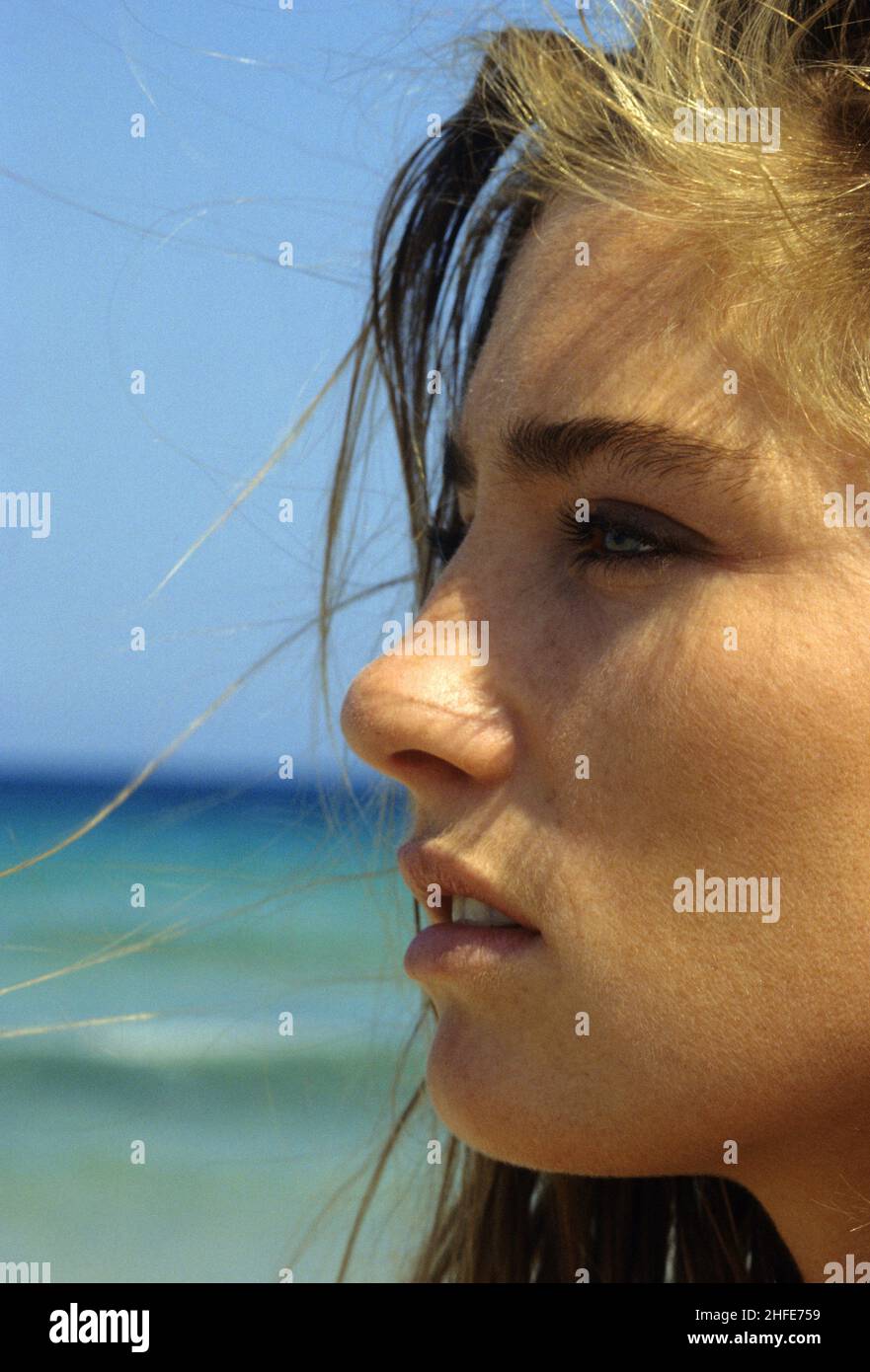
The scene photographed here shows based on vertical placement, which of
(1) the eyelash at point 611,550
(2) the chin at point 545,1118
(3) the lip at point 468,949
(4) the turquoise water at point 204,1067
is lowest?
(4) the turquoise water at point 204,1067

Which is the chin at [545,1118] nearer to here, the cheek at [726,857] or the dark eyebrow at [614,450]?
the cheek at [726,857]

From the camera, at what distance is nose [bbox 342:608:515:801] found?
1.76 meters

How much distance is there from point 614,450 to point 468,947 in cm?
64

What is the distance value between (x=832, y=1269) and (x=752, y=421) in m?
1.11

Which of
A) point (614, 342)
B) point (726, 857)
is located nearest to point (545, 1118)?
point (726, 857)

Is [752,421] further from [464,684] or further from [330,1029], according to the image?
[330,1029]

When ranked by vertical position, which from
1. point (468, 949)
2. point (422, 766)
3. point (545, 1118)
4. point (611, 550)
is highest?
point (611, 550)

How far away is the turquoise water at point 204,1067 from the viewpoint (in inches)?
112

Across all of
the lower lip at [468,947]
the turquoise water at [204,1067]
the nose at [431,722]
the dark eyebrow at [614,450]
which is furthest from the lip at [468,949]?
the turquoise water at [204,1067]

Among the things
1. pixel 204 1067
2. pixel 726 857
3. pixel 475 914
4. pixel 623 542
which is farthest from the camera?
pixel 204 1067

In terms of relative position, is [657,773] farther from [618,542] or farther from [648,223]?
[648,223]

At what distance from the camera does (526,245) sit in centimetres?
211

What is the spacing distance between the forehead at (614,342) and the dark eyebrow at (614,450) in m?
0.01

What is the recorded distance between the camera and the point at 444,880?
5.90ft
